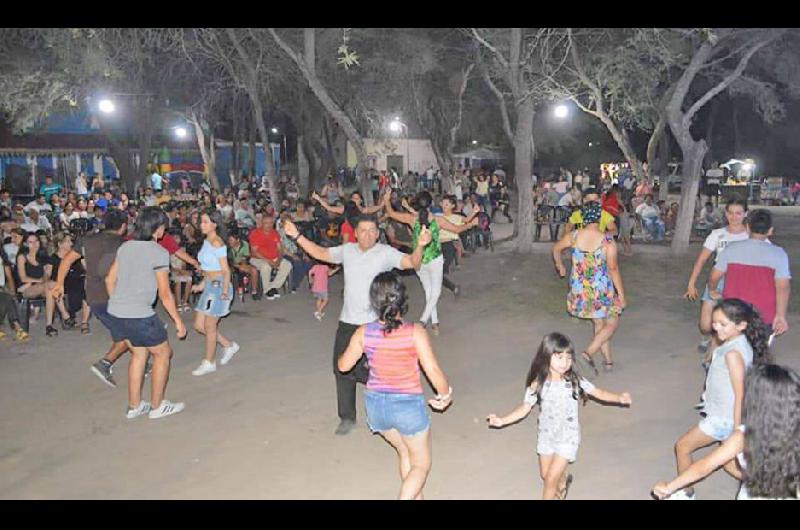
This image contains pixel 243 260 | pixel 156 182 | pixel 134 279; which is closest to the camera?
pixel 134 279

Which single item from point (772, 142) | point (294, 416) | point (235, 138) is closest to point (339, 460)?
point (294, 416)

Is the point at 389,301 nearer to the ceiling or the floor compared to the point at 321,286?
nearer to the ceiling

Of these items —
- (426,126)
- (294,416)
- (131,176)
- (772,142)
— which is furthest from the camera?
(772,142)

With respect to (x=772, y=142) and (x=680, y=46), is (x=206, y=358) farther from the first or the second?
(x=772, y=142)

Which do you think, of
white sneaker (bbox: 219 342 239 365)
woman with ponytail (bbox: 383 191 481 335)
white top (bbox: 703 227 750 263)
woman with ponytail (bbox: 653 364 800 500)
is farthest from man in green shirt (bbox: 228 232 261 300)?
woman with ponytail (bbox: 653 364 800 500)

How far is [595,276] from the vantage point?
7.23m

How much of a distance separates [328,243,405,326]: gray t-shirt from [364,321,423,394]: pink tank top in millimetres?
1466

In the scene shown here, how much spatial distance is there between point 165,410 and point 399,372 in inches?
120

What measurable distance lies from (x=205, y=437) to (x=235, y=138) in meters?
30.9

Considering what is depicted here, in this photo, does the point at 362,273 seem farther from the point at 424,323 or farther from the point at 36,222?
the point at 36,222

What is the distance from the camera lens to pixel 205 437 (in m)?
6.23

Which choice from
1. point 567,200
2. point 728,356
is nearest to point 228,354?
point 728,356

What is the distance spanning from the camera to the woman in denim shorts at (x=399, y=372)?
173 inches

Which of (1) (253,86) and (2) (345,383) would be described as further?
(1) (253,86)
